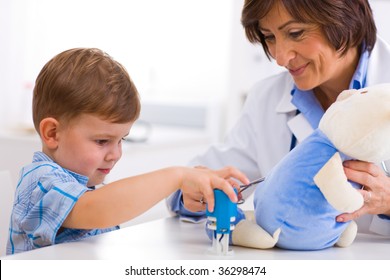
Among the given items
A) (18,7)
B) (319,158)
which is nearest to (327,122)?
(319,158)

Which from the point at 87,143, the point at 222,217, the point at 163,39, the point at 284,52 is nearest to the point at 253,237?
the point at 222,217

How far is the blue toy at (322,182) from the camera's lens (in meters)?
0.86

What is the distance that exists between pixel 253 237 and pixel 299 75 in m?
0.47

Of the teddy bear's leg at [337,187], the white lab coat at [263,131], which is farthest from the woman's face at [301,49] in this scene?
the teddy bear's leg at [337,187]

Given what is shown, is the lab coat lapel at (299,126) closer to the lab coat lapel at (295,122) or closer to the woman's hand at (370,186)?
the lab coat lapel at (295,122)

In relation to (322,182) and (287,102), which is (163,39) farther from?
(322,182)

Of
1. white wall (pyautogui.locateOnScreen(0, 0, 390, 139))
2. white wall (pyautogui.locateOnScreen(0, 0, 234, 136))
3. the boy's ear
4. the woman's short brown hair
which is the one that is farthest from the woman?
white wall (pyautogui.locateOnScreen(0, 0, 234, 136))

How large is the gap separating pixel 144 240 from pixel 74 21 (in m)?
2.30

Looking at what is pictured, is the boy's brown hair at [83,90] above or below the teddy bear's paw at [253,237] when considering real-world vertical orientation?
above

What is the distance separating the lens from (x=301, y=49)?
49.4 inches

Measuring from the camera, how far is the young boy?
3.02ft

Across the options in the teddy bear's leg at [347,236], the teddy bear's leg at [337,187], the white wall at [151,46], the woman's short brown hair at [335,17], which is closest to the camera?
the teddy bear's leg at [337,187]

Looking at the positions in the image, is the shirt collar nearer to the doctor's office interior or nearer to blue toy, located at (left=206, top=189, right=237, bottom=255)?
blue toy, located at (left=206, top=189, right=237, bottom=255)

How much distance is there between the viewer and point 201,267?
33.0 inches
